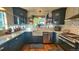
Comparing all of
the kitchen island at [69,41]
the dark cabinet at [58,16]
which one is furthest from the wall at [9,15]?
the kitchen island at [69,41]

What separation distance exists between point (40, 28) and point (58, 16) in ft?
1.06

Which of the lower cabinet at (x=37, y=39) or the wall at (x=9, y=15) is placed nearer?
the wall at (x=9, y=15)

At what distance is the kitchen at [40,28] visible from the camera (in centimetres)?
155

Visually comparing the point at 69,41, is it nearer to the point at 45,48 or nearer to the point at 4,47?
the point at 45,48

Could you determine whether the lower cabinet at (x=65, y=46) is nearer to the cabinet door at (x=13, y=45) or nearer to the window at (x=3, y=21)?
the cabinet door at (x=13, y=45)

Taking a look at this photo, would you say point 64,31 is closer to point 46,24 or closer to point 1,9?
point 46,24

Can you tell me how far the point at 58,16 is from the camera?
163 centimetres

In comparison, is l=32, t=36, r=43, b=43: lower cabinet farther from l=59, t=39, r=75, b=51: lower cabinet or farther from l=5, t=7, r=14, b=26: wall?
l=5, t=7, r=14, b=26: wall

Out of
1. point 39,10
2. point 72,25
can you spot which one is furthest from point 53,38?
point 39,10

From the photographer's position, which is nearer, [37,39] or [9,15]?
[9,15]

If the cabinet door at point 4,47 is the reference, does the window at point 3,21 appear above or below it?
above

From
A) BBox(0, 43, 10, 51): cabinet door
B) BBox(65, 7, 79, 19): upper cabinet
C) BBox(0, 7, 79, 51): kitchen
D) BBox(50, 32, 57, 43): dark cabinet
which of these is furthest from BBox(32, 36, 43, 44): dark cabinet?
BBox(65, 7, 79, 19): upper cabinet

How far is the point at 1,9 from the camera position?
1.52 metres
